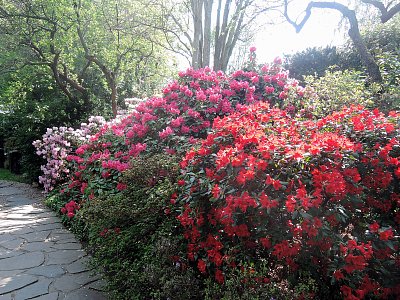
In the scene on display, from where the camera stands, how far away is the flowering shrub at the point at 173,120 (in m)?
4.01

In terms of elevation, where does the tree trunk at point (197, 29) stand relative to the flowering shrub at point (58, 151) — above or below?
above

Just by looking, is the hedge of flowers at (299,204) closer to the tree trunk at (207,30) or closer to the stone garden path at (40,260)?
the stone garden path at (40,260)

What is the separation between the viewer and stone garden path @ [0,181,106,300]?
2.85 meters

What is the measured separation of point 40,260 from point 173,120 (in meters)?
2.15

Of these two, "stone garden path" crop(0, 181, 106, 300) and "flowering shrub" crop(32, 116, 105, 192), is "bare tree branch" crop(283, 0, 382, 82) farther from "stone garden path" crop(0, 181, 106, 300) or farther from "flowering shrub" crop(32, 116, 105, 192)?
"stone garden path" crop(0, 181, 106, 300)

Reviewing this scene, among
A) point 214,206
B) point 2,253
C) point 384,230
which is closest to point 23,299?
point 2,253

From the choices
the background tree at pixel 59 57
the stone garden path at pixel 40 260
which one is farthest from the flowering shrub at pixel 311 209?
the background tree at pixel 59 57

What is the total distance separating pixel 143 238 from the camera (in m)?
2.91

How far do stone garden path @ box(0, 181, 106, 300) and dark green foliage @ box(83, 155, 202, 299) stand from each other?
0.95 ft

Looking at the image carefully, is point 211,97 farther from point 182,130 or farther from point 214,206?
point 214,206

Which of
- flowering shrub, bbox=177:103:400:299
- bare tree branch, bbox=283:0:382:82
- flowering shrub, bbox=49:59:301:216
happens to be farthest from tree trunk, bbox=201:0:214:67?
flowering shrub, bbox=177:103:400:299

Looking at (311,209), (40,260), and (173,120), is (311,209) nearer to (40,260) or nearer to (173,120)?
(173,120)

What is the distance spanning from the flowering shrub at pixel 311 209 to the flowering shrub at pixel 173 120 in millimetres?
1438

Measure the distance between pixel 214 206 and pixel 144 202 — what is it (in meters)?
0.79
